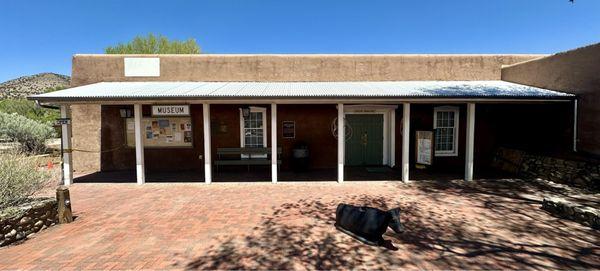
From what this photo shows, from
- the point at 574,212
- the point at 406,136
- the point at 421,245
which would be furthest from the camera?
the point at 406,136

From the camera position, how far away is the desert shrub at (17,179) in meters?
4.75

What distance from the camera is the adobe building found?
379 inches

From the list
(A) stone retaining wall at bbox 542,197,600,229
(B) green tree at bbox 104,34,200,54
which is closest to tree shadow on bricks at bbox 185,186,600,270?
(A) stone retaining wall at bbox 542,197,600,229

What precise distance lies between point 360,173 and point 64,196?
781 centimetres

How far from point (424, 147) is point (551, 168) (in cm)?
339

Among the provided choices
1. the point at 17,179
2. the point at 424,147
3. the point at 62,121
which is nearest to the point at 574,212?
the point at 424,147

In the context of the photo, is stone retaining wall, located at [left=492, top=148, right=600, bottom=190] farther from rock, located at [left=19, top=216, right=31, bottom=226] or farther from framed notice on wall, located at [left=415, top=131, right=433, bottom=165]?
rock, located at [left=19, top=216, right=31, bottom=226]

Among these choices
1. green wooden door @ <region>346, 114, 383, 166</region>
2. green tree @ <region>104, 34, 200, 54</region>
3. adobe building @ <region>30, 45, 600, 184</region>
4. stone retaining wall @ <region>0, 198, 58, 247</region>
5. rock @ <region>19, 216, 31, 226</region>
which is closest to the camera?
stone retaining wall @ <region>0, 198, 58, 247</region>

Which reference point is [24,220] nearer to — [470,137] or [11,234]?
[11,234]

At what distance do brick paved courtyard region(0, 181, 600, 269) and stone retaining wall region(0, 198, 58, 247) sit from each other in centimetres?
26

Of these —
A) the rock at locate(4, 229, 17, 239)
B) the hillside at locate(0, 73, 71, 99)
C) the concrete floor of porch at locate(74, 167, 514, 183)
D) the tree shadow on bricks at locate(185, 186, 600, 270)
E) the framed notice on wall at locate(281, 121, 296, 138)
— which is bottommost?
the tree shadow on bricks at locate(185, 186, 600, 270)

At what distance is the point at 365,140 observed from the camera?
10.5 meters

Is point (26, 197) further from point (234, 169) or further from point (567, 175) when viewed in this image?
point (567, 175)

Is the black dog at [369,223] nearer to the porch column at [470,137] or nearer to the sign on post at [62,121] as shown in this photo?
the porch column at [470,137]
